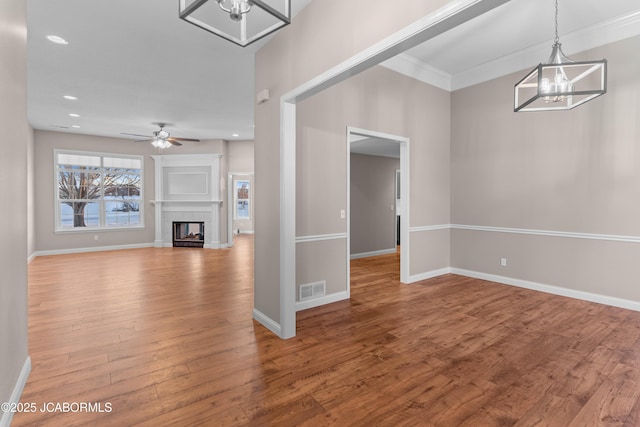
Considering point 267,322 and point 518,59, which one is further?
point 518,59

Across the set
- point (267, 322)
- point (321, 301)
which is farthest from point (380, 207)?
point (267, 322)

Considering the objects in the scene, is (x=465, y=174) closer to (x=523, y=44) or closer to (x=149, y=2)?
(x=523, y=44)

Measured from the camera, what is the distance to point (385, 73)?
4457 mm

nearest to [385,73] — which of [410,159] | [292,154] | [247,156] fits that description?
[410,159]

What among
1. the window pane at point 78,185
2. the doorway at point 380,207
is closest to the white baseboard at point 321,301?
the doorway at point 380,207

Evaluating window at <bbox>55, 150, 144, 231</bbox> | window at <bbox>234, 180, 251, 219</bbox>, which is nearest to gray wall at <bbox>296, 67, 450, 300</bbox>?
window at <bbox>55, 150, 144, 231</bbox>

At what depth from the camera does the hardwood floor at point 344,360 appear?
190 cm

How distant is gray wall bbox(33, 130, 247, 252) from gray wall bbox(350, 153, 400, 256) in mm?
4082

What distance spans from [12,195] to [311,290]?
2.83 meters

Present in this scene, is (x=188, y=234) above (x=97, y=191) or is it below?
below

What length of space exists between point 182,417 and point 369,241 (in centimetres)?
589

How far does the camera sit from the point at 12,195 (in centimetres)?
200

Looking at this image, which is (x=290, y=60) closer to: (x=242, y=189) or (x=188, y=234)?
(x=188, y=234)

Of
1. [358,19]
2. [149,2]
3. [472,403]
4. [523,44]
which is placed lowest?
[472,403]
